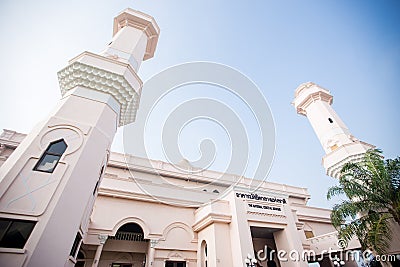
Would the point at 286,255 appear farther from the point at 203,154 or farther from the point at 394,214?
the point at 203,154

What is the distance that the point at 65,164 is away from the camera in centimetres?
627

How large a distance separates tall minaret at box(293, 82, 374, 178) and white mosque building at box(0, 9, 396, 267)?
0.25 ft

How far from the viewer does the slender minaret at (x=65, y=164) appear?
4.99 meters

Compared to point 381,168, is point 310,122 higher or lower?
higher

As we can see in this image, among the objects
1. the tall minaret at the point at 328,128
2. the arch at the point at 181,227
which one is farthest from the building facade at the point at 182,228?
the tall minaret at the point at 328,128

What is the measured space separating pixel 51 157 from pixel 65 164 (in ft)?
1.66

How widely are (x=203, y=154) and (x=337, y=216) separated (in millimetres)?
9751

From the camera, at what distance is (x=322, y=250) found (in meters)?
13.2

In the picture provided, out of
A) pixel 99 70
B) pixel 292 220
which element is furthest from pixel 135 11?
pixel 292 220

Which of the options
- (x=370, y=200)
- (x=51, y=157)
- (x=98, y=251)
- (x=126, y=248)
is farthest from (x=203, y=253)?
(x=51, y=157)

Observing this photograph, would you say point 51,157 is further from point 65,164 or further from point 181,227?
point 181,227

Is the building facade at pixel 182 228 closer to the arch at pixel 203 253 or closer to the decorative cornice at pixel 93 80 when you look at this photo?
the arch at pixel 203 253

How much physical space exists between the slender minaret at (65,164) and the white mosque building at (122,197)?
0.03m

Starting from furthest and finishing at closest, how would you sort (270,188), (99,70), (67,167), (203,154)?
(270,188), (203,154), (99,70), (67,167)
